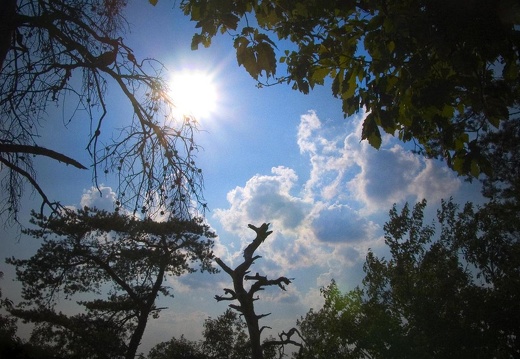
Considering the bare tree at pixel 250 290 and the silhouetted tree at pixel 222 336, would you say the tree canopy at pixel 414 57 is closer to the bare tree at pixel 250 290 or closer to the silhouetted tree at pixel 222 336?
the bare tree at pixel 250 290

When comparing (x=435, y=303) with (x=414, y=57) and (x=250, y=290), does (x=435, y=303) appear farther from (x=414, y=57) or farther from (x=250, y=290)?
(x=414, y=57)

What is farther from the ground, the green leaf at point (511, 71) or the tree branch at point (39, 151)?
the tree branch at point (39, 151)

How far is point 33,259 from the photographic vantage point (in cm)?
1336

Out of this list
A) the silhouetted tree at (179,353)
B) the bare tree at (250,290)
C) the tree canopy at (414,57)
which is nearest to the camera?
the tree canopy at (414,57)

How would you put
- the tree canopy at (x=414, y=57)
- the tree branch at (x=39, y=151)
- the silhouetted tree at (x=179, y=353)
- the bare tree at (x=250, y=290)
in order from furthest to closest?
the silhouetted tree at (x=179, y=353) → the bare tree at (x=250, y=290) → the tree branch at (x=39, y=151) → the tree canopy at (x=414, y=57)

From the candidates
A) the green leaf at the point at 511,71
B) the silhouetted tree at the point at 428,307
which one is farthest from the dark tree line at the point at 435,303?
the green leaf at the point at 511,71

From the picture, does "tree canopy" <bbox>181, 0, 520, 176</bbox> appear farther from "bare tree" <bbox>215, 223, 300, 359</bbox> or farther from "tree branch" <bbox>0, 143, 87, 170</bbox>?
"bare tree" <bbox>215, 223, 300, 359</bbox>

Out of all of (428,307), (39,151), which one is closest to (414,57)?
(39,151)

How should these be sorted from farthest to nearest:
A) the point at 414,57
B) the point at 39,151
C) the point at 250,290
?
the point at 250,290 < the point at 39,151 < the point at 414,57

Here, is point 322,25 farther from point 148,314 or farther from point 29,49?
point 148,314

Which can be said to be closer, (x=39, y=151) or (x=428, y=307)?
(x=39, y=151)

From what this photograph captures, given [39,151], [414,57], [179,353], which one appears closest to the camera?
[414,57]

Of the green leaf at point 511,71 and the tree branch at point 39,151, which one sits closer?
the green leaf at point 511,71

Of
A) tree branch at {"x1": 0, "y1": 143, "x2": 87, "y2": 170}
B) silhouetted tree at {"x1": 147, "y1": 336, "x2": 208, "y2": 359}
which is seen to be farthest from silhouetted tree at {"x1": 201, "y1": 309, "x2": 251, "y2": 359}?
tree branch at {"x1": 0, "y1": 143, "x2": 87, "y2": 170}
